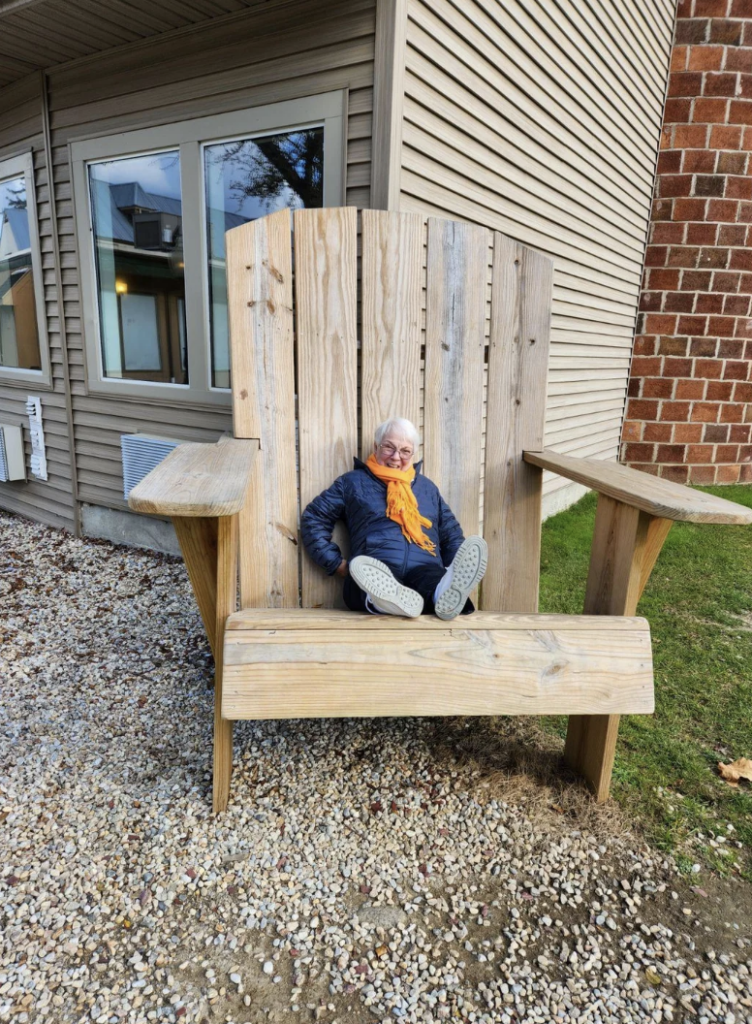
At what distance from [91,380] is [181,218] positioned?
3.52 ft

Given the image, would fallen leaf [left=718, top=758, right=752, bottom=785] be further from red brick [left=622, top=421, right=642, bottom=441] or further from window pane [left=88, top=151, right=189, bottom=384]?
red brick [left=622, top=421, right=642, bottom=441]

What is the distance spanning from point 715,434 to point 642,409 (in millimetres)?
594

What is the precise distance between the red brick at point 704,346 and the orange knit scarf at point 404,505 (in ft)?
14.0

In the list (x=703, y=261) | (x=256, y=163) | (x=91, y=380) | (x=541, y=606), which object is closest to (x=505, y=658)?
(x=541, y=606)

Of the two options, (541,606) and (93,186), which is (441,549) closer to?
(541,606)

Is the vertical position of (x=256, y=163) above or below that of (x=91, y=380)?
above

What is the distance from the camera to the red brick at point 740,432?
5.32 m

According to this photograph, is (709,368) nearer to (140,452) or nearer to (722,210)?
(722,210)

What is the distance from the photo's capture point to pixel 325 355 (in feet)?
6.15

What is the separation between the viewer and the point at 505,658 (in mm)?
1399

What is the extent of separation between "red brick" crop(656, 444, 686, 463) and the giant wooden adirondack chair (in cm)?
371

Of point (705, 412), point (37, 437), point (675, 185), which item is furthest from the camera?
point (705, 412)

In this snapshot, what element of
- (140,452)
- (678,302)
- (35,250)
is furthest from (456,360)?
(678,302)

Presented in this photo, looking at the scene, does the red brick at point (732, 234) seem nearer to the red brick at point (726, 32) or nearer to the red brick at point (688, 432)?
the red brick at point (726, 32)
